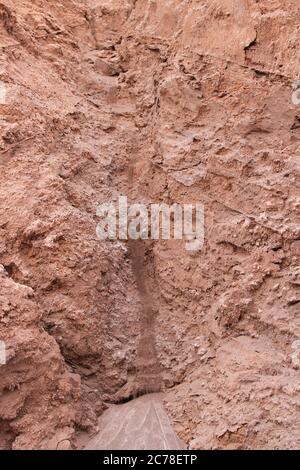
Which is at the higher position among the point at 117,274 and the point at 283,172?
the point at 283,172

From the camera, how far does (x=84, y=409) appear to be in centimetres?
314

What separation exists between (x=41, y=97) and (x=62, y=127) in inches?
13.9

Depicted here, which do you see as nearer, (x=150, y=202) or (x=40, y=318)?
(x=40, y=318)

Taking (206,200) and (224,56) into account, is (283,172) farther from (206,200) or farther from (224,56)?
(224,56)
